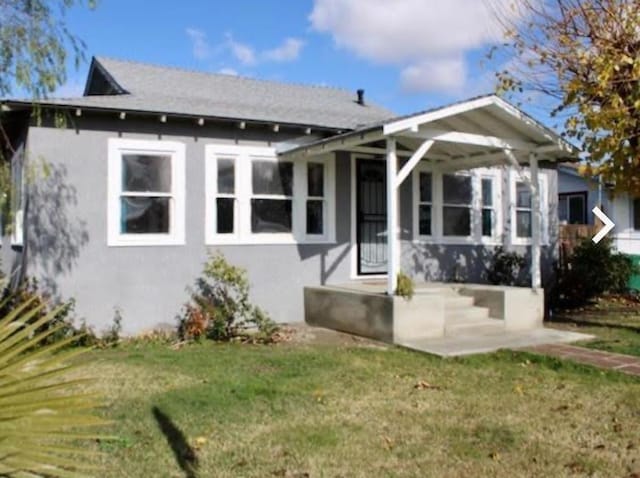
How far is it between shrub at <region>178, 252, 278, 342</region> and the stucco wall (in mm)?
241

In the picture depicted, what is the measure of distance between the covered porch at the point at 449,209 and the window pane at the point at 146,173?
2061 mm

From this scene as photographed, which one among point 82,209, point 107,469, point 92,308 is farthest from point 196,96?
point 107,469

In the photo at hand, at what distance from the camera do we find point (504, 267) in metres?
13.4

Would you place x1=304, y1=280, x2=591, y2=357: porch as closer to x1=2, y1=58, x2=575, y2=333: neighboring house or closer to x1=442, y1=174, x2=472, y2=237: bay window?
x1=2, y1=58, x2=575, y2=333: neighboring house

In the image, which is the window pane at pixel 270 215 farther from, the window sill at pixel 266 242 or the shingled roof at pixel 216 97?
the shingled roof at pixel 216 97

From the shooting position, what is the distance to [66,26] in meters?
7.93

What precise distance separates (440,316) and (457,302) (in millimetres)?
1263

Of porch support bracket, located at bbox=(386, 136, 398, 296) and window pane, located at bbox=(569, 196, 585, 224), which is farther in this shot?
window pane, located at bbox=(569, 196, 585, 224)

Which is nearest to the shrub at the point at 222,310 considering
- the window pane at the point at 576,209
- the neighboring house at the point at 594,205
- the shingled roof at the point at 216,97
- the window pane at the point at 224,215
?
the window pane at the point at 224,215

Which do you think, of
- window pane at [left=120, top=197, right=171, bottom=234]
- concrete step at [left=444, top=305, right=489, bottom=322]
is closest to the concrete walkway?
concrete step at [left=444, top=305, right=489, bottom=322]

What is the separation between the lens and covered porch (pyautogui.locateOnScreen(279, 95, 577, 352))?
9.39 m

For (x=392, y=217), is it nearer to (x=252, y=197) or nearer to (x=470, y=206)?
(x=252, y=197)

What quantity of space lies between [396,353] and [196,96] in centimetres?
632

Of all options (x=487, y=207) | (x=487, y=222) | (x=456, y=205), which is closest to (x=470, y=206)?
(x=456, y=205)
